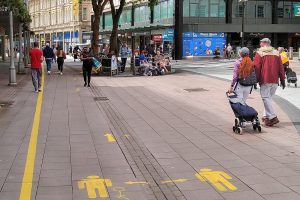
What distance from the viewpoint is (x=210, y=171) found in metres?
6.97

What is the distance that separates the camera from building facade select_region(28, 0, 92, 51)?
82.0 metres

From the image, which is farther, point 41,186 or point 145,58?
point 145,58

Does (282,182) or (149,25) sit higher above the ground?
(149,25)

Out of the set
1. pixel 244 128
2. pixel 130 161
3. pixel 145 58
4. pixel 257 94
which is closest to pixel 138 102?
pixel 257 94

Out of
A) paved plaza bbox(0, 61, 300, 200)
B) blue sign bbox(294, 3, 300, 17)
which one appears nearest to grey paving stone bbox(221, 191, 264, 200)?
paved plaza bbox(0, 61, 300, 200)

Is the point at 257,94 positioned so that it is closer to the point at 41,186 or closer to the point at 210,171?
the point at 210,171

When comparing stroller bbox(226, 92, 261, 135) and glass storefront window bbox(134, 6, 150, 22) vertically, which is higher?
glass storefront window bbox(134, 6, 150, 22)

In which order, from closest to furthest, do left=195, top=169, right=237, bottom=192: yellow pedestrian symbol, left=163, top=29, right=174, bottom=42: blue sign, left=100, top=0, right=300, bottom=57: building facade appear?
1. left=195, top=169, right=237, bottom=192: yellow pedestrian symbol
2. left=100, top=0, right=300, bottom=57: building facade
3. left=163, top=29, right=174, bottom=42: blue sign

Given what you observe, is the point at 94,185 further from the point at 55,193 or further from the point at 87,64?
the point at 87,64

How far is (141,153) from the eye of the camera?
8.16 metres

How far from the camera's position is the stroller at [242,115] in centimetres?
973

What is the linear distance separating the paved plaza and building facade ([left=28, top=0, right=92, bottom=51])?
61.8 metres

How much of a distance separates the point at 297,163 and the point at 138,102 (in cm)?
823

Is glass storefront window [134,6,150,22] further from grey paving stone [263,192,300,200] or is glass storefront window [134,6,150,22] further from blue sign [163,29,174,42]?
grey paving stone [263,192,300,200]
